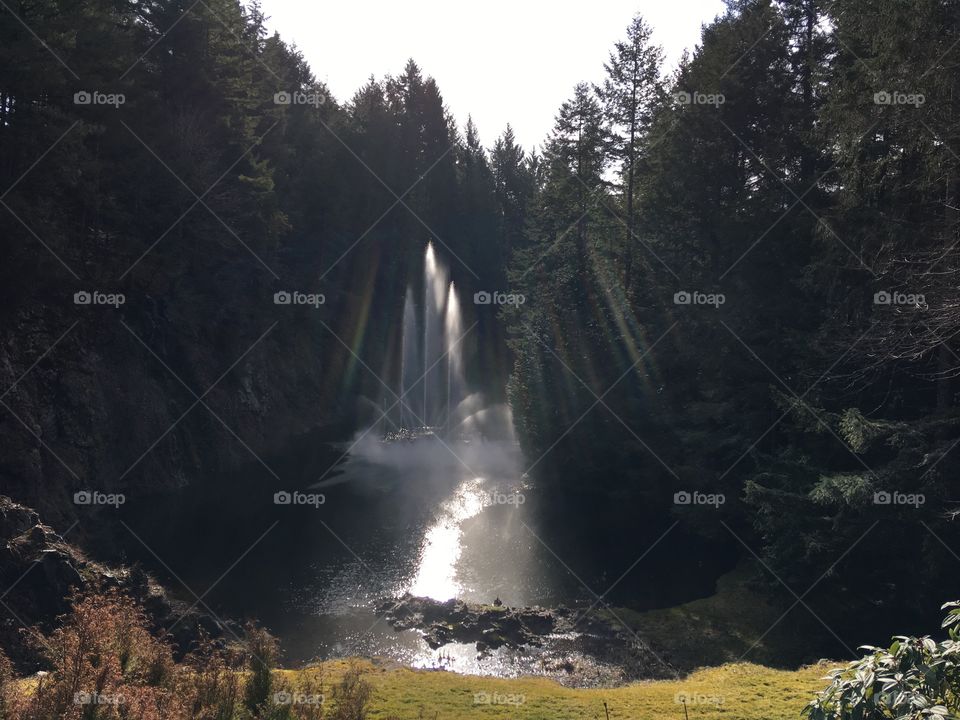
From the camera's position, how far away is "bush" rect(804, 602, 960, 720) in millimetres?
4941

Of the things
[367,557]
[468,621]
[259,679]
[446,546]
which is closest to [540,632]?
[468,621]

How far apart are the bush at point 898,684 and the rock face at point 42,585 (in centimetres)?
1383

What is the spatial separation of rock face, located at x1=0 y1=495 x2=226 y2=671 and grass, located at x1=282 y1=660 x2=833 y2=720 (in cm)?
525

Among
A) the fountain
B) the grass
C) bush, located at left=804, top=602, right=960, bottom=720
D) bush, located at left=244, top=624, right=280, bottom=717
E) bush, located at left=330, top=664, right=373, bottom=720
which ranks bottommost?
the grass

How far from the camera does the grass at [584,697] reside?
12.1 m

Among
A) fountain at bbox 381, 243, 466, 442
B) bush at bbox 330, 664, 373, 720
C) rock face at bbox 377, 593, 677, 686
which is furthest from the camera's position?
fountain at bbox 381, 243, 466, 442

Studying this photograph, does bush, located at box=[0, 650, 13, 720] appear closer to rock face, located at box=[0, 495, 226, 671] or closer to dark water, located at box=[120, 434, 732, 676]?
rock face, located at box=[0, 495, 226, 671]

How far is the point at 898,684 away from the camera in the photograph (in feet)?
16.4

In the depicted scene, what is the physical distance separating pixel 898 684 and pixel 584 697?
9.41 metres

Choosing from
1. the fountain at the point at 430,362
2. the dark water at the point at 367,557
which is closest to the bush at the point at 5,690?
the dark water at the point at 367,557

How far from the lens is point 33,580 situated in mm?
16984

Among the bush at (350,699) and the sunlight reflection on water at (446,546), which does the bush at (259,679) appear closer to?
the bush at (350,699)

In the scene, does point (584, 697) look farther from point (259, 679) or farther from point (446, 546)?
point (446, 546)

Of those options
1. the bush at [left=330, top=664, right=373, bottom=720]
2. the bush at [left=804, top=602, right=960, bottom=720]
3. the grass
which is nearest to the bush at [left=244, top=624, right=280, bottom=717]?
the bush at [left=330, top=664, right=373, bottom=720]
